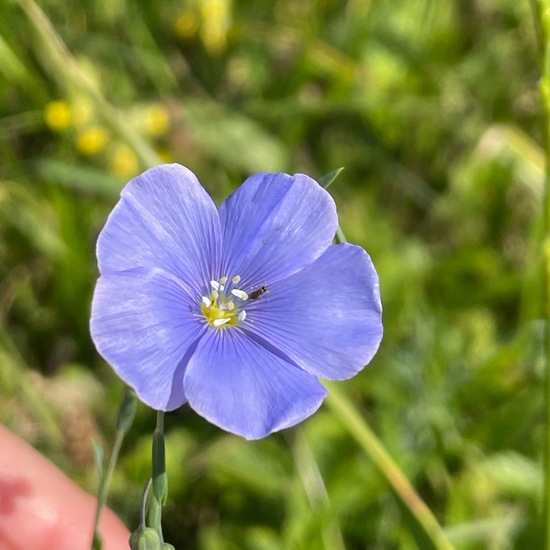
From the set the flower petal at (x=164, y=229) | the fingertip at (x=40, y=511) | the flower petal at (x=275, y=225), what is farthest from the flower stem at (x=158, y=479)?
the fingertip at (x=40, y=511)

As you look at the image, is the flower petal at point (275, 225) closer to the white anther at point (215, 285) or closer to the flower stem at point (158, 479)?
the white anther at point (215, 285)

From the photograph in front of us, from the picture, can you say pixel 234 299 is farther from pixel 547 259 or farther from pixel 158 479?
pixel 547 259

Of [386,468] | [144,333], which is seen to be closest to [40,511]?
[386,468]

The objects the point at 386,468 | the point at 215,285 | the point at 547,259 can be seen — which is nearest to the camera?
the point at 215,285

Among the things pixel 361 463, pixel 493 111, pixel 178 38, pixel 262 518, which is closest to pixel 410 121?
pixel 493 111

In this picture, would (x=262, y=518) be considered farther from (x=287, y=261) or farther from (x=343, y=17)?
(x=343, y=17)
